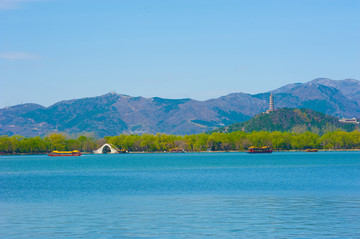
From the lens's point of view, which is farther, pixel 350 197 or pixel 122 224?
pixel 350 197

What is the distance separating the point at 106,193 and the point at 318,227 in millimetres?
30455

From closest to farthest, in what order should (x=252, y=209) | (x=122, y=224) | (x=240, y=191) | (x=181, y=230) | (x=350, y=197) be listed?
(x=181, y=230), (x=122, y=224), (x=252, y=209), (x=350, y=197), (x=240, y=191)

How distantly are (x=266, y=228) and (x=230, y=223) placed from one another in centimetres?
297

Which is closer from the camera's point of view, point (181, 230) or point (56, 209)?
point (181, 230)

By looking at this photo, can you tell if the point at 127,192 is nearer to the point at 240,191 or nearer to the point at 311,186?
the point at 240,191

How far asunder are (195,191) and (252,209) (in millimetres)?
17150

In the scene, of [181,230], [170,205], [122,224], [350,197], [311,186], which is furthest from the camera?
[311,186]

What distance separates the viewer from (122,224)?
34.6 m

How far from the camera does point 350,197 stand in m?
49.1

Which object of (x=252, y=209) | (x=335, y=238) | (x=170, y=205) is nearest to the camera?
(x=335, y=238)

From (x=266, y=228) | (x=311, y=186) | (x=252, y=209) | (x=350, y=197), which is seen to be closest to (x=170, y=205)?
(x=252, y=209)

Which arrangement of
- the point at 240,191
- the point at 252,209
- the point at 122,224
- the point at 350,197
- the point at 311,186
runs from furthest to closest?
1. the point at 311,186
2. the point at 240,191
3. the point at 350,197
4. the point at 252,209
5. the point at 122,224

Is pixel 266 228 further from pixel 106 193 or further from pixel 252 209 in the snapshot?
pixel 106 193

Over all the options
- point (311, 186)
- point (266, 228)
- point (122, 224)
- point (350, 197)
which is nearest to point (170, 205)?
point (122, 224)
